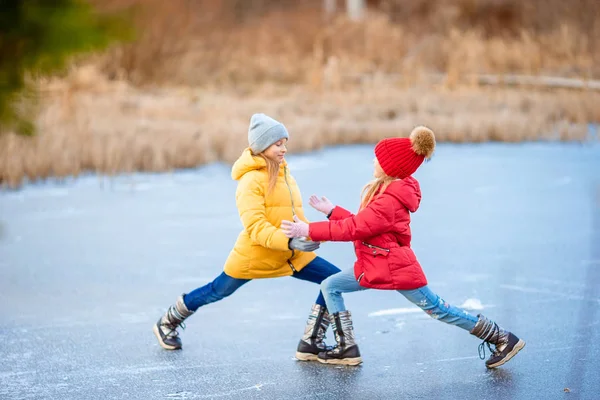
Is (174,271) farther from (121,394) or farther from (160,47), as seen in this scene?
(160,47)

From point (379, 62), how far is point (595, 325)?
2076cm

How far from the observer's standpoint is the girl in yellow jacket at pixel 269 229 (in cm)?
500

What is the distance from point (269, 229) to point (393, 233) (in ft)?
2.00

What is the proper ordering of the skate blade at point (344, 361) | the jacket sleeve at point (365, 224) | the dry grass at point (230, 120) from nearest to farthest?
1. the jacket sleeve at point (365, 224)
2. the skate blade at point (344, 361)
3. the dry grass at point (230, 120)

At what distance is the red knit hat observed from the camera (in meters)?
4.84

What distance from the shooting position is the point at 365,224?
15.7 ft

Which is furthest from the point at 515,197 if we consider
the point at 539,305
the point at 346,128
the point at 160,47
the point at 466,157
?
the point at 160,47

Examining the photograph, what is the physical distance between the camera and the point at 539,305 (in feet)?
20.9

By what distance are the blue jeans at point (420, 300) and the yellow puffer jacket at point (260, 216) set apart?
0.25 meters

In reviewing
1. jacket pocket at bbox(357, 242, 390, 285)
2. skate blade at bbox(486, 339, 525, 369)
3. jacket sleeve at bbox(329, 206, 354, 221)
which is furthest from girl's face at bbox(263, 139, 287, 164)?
skate blade at bbox(486, 339, 525, 369)

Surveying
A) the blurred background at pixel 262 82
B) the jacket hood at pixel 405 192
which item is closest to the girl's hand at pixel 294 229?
the jacket hood at pixel 405 192

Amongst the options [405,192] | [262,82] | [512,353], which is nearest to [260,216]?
[405,192]

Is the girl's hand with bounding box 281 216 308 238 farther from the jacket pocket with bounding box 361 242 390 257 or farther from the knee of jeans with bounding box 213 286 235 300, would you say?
the knee of jeans with bounding box 213 286 235 300

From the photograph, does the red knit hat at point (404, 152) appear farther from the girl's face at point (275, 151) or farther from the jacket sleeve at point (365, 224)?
the girl's face at point (275, 151)
